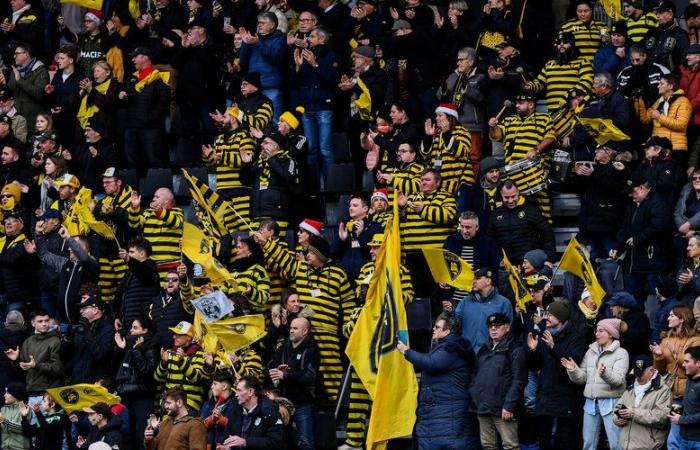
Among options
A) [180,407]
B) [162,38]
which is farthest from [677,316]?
[162,38]

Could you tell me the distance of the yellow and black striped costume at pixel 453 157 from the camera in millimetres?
21266

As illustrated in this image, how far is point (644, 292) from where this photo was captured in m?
19.8

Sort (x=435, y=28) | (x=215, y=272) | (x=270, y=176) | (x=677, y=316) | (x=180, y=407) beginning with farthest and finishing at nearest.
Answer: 1. (x=435, y=28)
2. (x=270, y=176)
3. (x=215, y=272)
4. (x=180, y=407)
5. (x=677, y=316)

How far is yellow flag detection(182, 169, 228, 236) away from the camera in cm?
2123

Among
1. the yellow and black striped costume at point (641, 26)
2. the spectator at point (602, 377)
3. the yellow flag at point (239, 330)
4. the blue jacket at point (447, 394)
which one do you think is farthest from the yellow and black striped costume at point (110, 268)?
the spectator at point (602, 377)

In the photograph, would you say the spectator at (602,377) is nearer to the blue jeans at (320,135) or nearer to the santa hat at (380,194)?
the santa hat at (380,194)

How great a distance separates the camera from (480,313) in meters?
19.0

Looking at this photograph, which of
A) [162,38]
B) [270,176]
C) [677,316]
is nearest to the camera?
[677,316]

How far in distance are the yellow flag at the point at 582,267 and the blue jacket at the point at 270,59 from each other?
620cm

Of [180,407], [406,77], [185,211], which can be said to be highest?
[406,77]

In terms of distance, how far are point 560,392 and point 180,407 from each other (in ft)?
11.5

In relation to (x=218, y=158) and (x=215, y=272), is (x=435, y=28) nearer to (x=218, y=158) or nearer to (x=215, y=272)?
(x=218, y=158)

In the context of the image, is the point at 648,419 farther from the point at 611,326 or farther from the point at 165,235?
the point at 165,235

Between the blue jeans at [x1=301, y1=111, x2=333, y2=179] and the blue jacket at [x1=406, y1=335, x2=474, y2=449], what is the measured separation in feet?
16.8
